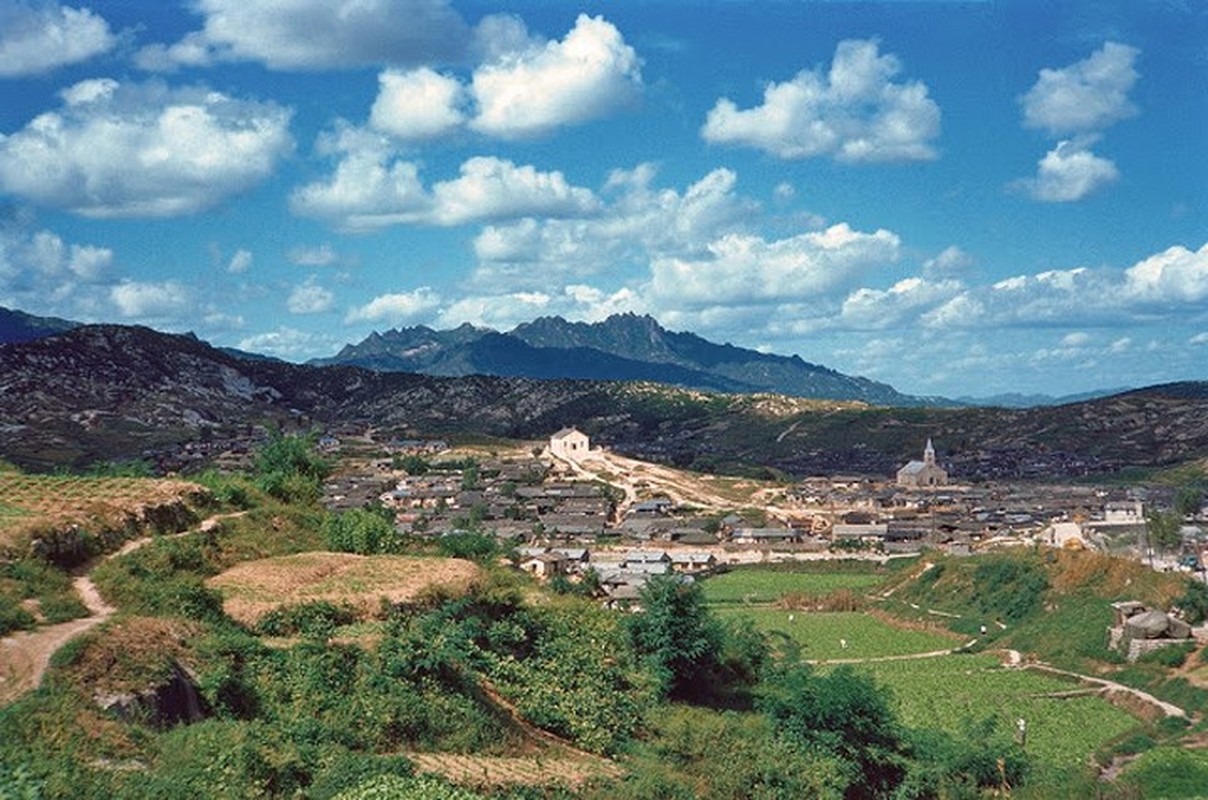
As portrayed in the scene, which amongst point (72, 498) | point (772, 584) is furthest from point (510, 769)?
point (772, 584)

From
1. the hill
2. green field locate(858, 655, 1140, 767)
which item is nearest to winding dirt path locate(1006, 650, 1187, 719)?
green field locate(858, 655, 1140, 767)

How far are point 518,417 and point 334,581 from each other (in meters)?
148

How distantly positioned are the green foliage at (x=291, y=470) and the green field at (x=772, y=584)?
27964 millimetres

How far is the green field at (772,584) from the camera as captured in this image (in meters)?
55.6

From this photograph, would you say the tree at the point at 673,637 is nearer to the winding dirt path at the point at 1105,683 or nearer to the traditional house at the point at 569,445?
the winding dirt path at the point at 1105,683

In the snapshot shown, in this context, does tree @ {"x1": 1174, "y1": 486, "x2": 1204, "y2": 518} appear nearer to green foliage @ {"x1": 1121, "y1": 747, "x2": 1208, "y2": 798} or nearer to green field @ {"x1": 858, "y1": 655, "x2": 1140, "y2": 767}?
green field @ {"x1": 858, "y1": 655, "x2": 1140, "y2": 767}

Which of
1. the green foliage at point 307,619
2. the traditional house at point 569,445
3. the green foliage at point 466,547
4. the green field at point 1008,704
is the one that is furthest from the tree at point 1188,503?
the green foliage at point 307,619

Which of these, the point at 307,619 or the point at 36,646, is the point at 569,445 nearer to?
the point at 307,619

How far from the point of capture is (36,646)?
13.8m

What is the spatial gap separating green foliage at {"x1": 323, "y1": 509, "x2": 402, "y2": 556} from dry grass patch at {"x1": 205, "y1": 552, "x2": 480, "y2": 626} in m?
2.03

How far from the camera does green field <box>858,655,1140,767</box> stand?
28.7 meters

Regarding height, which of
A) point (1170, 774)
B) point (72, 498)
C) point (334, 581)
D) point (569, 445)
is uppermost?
point (72, 498)

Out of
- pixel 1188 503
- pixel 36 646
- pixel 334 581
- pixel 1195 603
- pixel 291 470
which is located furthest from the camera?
pixel 1188 503

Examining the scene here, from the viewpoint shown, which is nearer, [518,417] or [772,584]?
[772,584]
